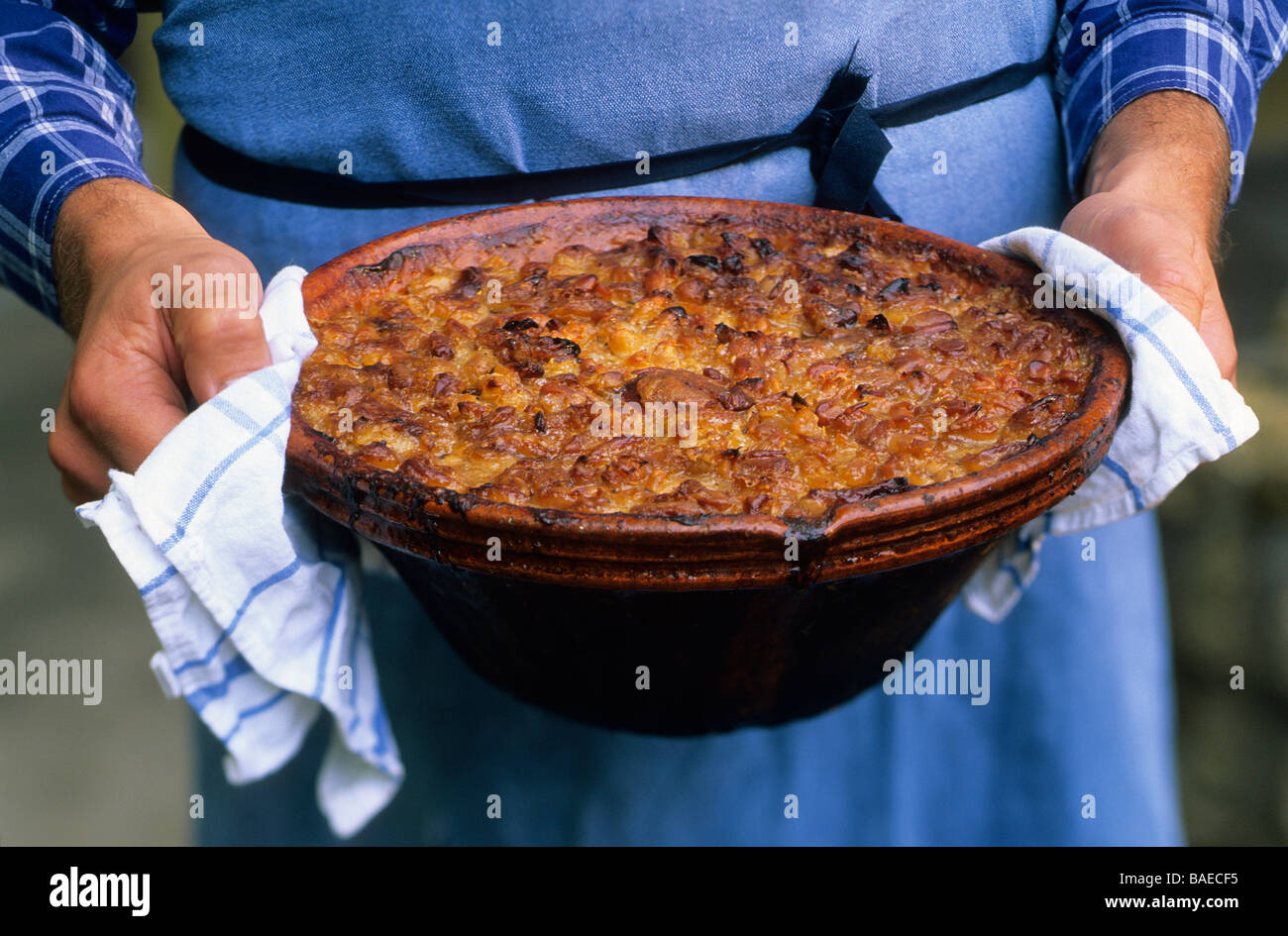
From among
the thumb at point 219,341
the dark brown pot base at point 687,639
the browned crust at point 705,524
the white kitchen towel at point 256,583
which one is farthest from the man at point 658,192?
the dark brown pot base at point 687,639

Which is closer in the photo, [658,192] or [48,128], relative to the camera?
[48,128]

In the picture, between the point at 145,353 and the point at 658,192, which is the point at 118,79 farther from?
the point at 658,192

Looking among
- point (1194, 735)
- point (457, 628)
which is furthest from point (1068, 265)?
point (1194, 735)

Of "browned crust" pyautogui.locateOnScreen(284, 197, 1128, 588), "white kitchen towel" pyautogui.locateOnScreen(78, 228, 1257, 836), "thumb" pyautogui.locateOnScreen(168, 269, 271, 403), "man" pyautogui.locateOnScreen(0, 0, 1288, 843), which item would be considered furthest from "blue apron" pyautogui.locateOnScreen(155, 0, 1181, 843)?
"browned crust" pyautogui.locateOnScreen(284, 197, 1128, 588)

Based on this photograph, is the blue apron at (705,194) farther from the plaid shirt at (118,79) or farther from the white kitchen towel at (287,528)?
the white kitchen towel at (287,528)

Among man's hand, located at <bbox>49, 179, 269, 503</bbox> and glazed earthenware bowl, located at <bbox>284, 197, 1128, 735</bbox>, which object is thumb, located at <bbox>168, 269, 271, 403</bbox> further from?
glazed earthenware bowl, located at <bbox>284, 197, 1128, 735</bbox>

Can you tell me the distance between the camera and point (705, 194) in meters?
1.98

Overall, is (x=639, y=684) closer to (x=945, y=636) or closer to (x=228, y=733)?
(x=228, y=733)

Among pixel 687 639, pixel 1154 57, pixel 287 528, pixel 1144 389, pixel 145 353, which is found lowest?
pixel 687 639

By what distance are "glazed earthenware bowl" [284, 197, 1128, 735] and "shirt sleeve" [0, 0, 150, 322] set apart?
531 mm

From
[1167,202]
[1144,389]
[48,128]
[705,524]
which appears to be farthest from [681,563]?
[48,128]

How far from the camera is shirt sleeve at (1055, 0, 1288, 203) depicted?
1994 millimetres

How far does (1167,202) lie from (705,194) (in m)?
0.78

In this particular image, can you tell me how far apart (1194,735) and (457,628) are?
3463mm
